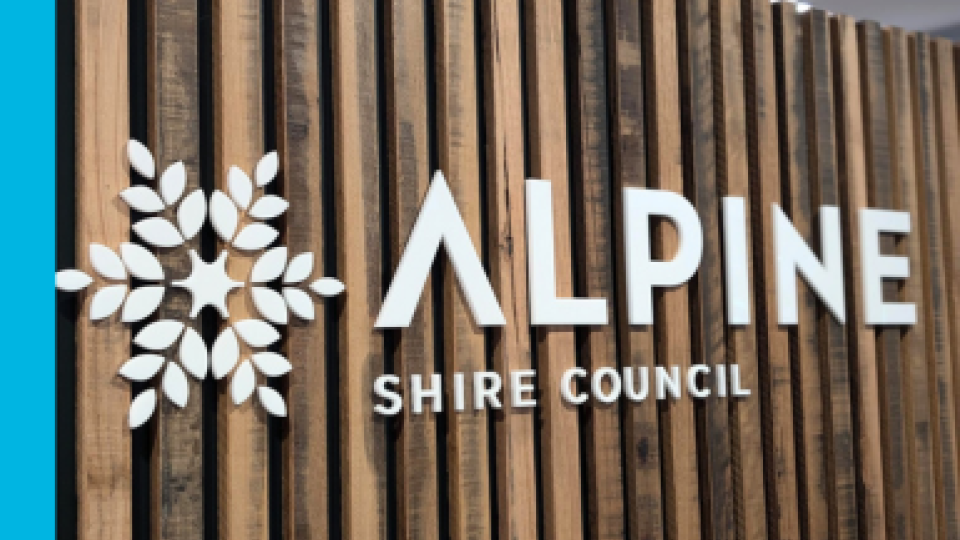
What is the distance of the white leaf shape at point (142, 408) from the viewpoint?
220cm

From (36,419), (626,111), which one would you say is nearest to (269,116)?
(36,419)

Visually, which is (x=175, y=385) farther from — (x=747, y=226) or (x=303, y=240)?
(x=747, y=226)

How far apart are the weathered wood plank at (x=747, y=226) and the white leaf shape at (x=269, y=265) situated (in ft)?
4.53

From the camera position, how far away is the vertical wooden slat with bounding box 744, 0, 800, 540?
10.8ft

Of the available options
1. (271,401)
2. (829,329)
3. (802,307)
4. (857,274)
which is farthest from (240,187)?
(857,274)

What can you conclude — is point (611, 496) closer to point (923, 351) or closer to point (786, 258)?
point (786, 258)

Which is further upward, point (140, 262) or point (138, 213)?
point (138, 213)

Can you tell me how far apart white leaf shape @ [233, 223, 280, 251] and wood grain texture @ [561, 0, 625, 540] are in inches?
35.9

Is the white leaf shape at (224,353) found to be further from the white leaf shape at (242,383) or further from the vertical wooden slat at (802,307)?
the vertical wooden slat at (802,307)

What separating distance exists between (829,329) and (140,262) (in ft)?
7.32

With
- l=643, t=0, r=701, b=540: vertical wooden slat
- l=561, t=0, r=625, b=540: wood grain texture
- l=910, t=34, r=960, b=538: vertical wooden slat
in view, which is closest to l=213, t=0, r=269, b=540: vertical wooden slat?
l=561, t=0, r=625, b=540: wood grain texture

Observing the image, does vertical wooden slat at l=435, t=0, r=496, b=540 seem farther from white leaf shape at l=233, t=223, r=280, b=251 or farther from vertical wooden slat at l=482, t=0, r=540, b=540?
white leaf shape at l=233, t=223, r=280, b=251

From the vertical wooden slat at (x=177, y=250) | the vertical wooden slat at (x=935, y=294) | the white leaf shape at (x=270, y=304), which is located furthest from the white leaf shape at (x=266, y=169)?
the vertical wooden slat at (x=935, y=294)

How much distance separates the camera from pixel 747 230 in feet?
10.9
